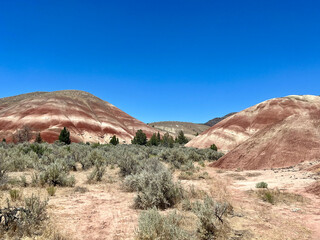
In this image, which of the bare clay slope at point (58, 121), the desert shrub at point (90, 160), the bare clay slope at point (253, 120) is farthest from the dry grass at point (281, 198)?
the bare clay slope at point (58, 121)

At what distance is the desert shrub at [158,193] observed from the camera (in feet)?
20.2

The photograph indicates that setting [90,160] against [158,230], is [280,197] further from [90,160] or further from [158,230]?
[90,160]

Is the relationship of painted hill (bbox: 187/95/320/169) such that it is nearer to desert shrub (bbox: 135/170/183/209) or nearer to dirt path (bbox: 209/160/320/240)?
dirt path (bbox: 209/160/320/240)

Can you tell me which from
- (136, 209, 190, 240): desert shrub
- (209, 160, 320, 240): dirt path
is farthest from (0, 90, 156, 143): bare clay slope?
(136, 209, 190, 240): desert shrub

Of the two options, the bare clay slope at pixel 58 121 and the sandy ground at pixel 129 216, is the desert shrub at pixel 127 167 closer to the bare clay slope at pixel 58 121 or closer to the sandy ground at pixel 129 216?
the sandy ground at pixel 129 216

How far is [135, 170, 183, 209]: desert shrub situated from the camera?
20.2ft

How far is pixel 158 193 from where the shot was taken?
6.20 meters

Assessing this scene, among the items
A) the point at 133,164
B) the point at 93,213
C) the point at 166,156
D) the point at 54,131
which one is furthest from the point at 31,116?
the point at 93,213

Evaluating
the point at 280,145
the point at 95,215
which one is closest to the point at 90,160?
the point at 95,215

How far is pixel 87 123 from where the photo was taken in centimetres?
7225

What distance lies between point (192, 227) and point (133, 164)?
779cm

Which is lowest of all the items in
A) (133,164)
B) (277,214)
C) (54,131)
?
(277,214)

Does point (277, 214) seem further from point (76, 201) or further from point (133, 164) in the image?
point (133, 164)

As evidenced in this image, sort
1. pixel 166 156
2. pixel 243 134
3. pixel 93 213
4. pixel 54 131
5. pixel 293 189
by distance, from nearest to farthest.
A: pixel 93 213 < pixel 293 189 < pixel 166 156 < pixel 243 134 < pixel 54 131
